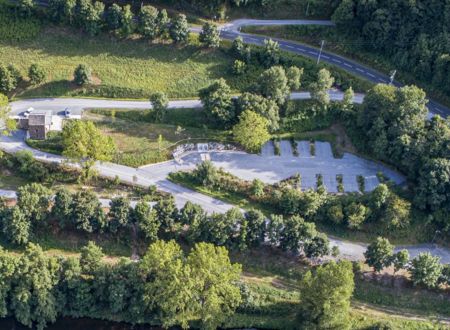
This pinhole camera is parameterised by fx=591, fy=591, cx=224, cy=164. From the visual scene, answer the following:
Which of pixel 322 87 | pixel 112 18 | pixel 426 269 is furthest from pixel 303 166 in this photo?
pixel 112 18

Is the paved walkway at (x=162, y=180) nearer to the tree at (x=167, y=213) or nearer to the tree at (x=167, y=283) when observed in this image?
the tree at (x=167, y=213)

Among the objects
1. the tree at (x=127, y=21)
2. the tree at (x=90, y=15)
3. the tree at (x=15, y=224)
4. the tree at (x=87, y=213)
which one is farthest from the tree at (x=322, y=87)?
the tree at (x=15, y=224)

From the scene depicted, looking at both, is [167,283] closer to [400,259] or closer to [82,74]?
[400,259]

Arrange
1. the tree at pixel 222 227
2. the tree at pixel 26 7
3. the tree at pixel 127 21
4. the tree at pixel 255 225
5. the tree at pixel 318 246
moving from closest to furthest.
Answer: the tree at pixel 222 227, the tree at pixel 318 246, the tree at pixel 255 225, the tree at pixel 127 21, the tree at pixel 26 7

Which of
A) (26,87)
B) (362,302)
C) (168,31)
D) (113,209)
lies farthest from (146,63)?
(362,302)

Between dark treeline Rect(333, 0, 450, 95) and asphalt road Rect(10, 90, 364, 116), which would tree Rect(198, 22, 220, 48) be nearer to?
asphalt road Rect(10, 90, 364, 116)

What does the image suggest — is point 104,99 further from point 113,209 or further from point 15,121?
point 113,209
